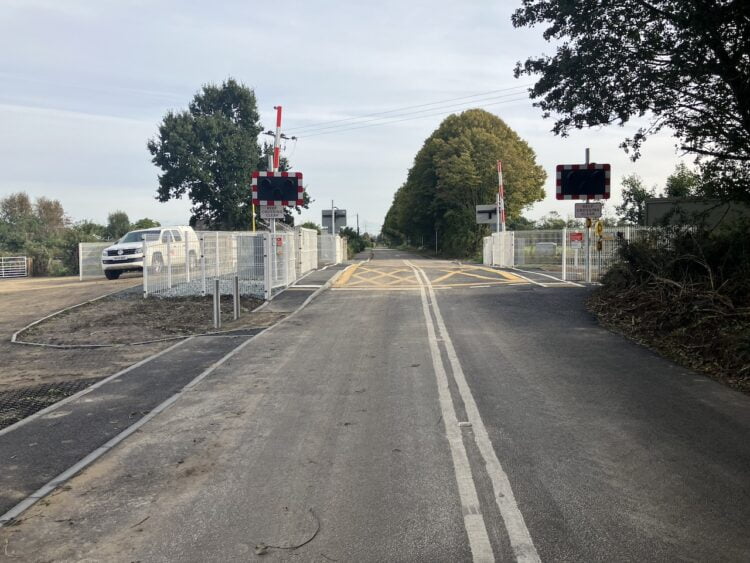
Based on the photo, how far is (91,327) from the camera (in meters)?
13.1

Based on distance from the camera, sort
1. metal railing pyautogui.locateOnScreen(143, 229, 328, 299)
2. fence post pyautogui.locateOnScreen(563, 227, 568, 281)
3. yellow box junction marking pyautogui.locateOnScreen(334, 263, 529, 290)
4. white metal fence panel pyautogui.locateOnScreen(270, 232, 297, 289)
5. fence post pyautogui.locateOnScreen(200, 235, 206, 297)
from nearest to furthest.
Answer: fence post pyautogui.locateOnScreen(200, 235, 206, 297), metal railing pyautogui.locateOnScreen(143, 229, 328, 299), white metal fence panel pyautogui.locateOnScreen(270, 232, 297, 289), yellow box junction marking pyautogui.locateOnScreen(334, 263, 529, 290), fence post pyautogui.locateOnScreen(563, 227, 568, 281)

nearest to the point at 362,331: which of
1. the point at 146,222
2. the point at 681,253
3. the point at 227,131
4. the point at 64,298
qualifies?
the point at 681,253

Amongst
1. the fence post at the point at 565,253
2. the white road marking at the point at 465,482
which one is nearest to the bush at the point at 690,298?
the white road marking at the point at 465,482

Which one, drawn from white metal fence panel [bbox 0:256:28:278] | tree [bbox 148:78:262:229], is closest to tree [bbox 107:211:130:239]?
tree [bbox 148:78:262:229]

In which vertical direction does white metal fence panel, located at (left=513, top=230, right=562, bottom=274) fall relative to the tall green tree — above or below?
below

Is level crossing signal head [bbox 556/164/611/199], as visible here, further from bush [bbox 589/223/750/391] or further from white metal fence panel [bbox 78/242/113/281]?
white metal fence panel [bbox 78/242/113/281]

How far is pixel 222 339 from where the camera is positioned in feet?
36.7

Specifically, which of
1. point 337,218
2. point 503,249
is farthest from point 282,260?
point 337,218

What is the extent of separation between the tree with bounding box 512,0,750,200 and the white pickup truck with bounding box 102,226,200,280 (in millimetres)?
11293

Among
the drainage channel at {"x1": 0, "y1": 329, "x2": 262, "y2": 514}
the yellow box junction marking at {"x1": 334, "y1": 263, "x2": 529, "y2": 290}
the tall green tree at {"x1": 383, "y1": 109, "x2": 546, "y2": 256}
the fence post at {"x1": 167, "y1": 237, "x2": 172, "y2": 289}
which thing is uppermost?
the tall green tree at {"x1": 383, "y1": 109, "x2": 546, "y2": 256}

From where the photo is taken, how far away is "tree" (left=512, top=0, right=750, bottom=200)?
9.85 meters

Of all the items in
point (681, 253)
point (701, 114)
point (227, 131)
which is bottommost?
point (681, 253)

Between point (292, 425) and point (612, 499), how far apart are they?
302 centimetres

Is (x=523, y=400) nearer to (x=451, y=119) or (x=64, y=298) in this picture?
(x=64, y=298)
